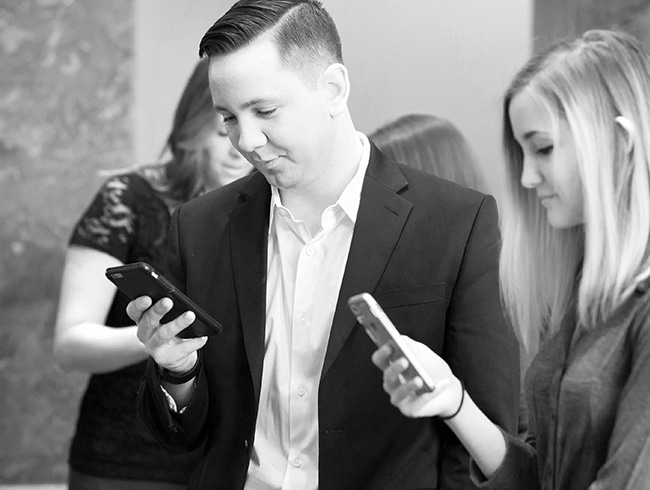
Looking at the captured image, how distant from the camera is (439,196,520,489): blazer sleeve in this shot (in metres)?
1.66

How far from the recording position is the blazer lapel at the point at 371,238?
5.51 feet

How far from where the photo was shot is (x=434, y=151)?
8.18 ft

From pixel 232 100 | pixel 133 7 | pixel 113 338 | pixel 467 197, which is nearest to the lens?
pixel 232 100

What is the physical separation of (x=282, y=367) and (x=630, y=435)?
0.62 metres

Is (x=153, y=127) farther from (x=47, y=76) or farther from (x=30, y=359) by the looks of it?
(x=30, y=359)

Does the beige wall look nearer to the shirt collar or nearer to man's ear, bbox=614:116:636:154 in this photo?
the shirt collar

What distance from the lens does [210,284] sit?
5.98ft

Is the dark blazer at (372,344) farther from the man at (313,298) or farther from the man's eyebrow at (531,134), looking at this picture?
the man's eyebrow at (531,134)

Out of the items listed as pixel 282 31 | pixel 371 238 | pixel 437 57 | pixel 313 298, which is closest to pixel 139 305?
pixel 313 298

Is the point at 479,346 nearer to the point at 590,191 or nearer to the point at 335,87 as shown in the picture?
the point at 590,191

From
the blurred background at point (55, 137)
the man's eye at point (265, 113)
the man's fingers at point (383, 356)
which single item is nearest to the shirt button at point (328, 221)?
the man's eye at point (265, 113)

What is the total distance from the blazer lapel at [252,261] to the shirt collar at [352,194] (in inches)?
0.8

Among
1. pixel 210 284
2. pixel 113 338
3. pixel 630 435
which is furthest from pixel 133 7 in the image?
pixel 630 435

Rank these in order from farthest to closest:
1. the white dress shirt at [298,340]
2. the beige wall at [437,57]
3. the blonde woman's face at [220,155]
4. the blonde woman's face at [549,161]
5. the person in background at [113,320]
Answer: the beige wall at [437,57] < the blonde woman's face at [220,155] < the person in background at [113,320] < the white dress shirt at [298,340] < the blonde woman's face at [549,161]
